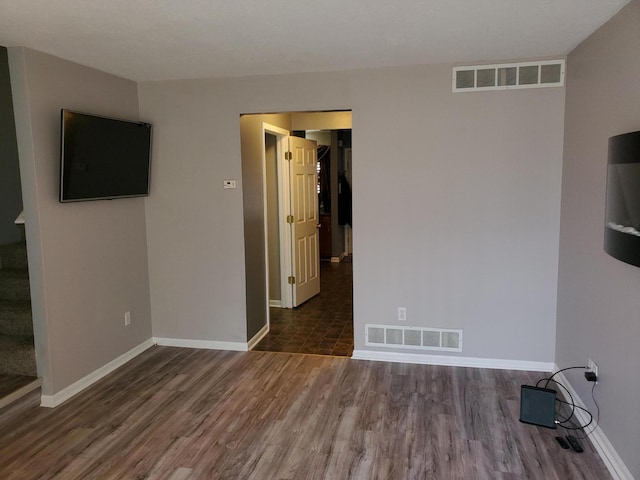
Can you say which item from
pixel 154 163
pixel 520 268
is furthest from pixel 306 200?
pixel 520 268

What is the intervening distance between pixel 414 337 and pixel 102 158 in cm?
276

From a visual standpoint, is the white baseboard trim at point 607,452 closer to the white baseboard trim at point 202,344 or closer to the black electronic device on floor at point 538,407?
the black electronic device on floor at point 538,407

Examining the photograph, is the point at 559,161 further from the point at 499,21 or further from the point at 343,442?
the point at 343,442

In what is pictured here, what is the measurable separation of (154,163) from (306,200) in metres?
2.12

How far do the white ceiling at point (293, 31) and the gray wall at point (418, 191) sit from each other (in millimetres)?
311

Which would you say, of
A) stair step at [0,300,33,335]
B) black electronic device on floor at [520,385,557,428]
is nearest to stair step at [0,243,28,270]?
stair step at [0,300,33,335]

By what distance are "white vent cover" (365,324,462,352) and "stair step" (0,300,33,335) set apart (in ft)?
8.42

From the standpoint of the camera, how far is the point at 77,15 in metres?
2.46

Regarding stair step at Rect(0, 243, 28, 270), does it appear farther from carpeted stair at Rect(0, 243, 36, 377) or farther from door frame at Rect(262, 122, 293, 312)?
door frame at Rect(262, 122, 293, 312)

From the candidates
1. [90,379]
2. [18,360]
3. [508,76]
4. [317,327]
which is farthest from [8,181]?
[508,76]

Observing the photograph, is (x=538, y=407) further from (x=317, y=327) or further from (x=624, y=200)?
(x=317, y=327)

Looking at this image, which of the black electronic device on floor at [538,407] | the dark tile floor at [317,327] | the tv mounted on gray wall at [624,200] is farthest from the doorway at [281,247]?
the tv mounted on gray wall at [624,200]

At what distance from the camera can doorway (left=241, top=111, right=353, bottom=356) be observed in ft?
14.2

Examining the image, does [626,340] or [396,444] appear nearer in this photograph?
[626,340]
